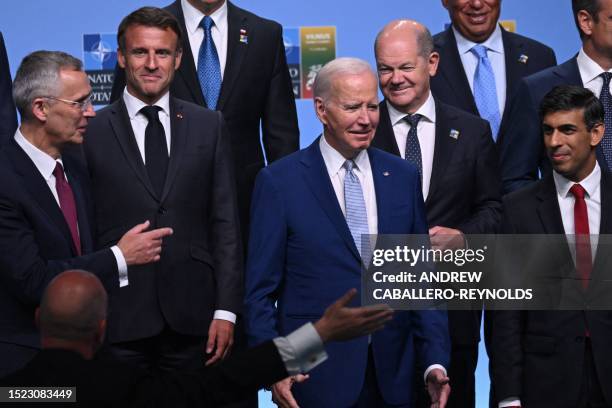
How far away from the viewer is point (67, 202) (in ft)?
13.1

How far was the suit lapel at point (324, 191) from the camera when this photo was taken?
3941 mm

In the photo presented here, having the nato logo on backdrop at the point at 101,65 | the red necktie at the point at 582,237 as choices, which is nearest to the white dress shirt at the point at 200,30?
the nato logo on backdrop at the point at 101,65

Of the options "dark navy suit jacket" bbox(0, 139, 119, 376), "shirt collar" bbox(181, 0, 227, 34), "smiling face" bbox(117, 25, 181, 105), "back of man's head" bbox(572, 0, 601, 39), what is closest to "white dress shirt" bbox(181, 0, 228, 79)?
"shirt collar" bbox(181, 0, 227, 34)

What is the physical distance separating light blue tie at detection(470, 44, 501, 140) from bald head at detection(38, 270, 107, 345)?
7.60 ft

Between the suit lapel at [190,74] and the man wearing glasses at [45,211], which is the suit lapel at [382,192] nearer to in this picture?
the man wearing glasses at [45,211]

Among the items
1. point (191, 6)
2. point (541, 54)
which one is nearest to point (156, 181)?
point (191, 6)

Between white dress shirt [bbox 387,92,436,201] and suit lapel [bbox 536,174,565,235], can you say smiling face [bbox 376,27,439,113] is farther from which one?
suit lapel [bbox 536,174,565,235]

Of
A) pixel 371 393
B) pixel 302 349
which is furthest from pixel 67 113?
pixel 302 349

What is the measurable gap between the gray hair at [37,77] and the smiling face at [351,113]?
0.83 metres

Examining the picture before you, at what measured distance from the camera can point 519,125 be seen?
4.64 metres

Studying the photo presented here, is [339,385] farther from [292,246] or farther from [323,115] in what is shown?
[323,115]

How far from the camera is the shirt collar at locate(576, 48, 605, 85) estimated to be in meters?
4.63

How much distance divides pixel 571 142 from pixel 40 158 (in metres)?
1.70

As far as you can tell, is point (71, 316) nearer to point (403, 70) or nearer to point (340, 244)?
point (340, 244)
